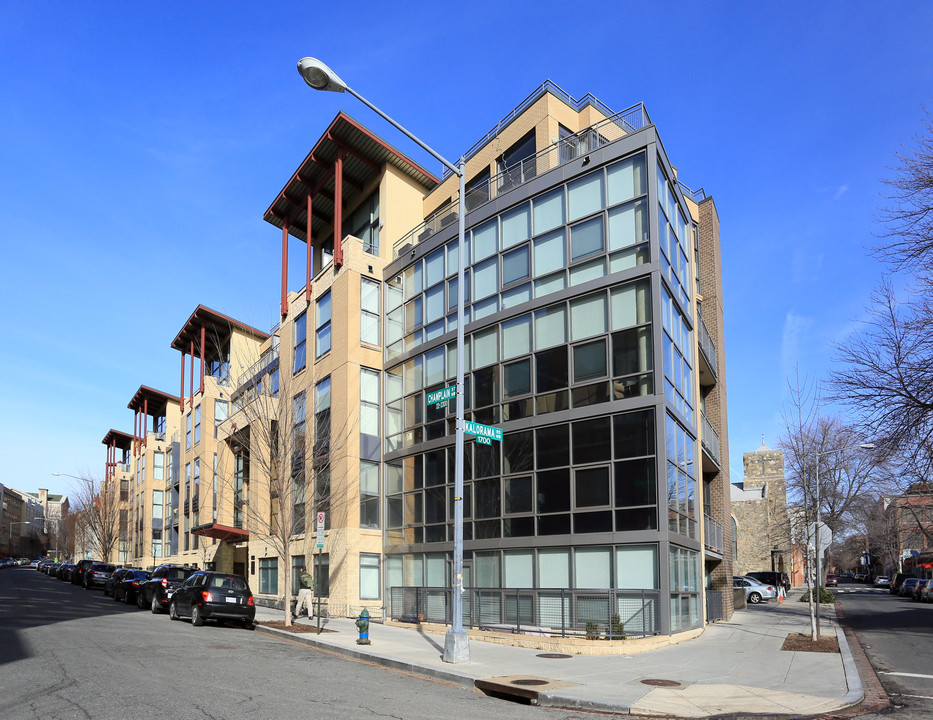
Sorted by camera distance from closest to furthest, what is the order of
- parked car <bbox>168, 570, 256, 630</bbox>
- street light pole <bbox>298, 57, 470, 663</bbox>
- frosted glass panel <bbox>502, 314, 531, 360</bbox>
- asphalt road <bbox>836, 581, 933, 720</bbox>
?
1. asphalt road <bbox>836, 581, 933, 720</bbox>
2. street light pole <bbox>298, 57, 470, 663</bbox>
3. parked car <bbox>168, 570, 256, 630</bbox>
4. frosted glass panel <bbox>502, 314, 531, 360</bbox>

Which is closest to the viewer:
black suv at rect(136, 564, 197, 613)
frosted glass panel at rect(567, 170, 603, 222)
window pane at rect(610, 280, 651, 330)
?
window pane at rect(610, 280, 651, 330)

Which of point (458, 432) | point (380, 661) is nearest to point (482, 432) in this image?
point (458, 432)

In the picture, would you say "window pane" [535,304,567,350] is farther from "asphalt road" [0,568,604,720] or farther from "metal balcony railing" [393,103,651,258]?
"asphalt road" [0,568,604,720]

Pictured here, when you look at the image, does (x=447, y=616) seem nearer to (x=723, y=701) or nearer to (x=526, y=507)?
(x=526, y=507)

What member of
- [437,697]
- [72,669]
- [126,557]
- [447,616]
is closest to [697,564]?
[447,616]

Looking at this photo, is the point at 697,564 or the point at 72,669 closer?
the point at 72,669

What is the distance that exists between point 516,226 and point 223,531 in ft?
75.7

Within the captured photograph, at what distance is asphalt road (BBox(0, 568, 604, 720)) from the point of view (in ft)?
29.7

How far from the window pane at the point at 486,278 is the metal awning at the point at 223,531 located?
776 inches

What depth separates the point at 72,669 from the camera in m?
11.6

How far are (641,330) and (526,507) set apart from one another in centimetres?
565

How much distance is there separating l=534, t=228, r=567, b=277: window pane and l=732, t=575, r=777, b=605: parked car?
28.3 meters

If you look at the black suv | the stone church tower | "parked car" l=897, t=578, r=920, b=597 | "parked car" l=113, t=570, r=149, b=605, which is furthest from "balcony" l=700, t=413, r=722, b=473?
the stone church tower

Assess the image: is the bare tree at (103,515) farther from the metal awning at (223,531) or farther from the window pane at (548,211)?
the window pane at (548,211)
